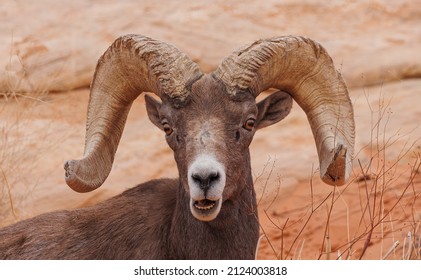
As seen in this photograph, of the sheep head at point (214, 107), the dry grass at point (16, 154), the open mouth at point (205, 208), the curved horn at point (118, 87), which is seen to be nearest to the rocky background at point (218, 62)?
the dry grass at point (16, 154)

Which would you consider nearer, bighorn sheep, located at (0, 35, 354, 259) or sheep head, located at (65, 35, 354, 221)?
sheep head, located at (65, 35, 354, 221)

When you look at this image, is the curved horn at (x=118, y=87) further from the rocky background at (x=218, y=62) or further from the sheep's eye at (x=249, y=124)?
the rocky background at (x=218, y=62)

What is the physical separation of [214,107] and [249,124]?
0.37 metres

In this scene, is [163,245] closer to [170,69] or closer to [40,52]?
[170,69]

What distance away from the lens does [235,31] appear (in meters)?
16.7

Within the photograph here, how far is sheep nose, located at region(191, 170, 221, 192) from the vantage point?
7.89 metres

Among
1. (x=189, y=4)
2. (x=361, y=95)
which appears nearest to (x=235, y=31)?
(x=189, y=4)

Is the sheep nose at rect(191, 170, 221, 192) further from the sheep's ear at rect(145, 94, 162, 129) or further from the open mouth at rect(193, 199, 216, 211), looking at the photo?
the sheep's ear at rect(145, 94, 162, 129)

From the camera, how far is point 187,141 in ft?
27.7

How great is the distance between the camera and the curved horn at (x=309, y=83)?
878 centimetres

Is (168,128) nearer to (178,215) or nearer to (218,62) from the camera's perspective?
(178,215)

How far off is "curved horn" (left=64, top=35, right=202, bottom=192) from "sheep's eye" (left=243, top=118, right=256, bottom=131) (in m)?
0.57

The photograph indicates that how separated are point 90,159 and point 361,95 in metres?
8.33

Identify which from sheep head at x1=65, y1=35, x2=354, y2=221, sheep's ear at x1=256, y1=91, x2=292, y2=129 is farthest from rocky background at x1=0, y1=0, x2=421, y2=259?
sheep's ear at x1=256, y1=91, x2=292, y2=129
